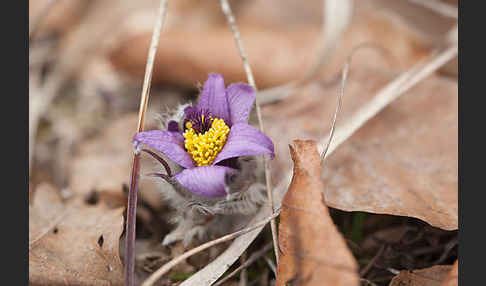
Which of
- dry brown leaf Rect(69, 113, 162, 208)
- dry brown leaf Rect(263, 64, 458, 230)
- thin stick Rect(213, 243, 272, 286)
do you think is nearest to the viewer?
thin stick Rect(213, 243, 272, 286)

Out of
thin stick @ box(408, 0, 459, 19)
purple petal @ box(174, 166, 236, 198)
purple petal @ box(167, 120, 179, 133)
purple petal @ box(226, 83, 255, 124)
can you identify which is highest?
thin stick @ box(408, 0, 459, 19)

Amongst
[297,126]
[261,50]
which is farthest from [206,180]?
[261,50]

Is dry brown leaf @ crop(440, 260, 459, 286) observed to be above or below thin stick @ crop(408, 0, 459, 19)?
below

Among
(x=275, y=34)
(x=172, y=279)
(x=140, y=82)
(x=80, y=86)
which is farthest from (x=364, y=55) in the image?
(x=80, y=86)

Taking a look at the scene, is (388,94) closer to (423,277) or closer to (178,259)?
(423,277)

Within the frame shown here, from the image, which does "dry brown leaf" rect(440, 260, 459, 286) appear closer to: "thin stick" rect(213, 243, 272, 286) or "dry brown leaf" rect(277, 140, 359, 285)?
"dry brown leaf" rect(277, 140, 359, 285)

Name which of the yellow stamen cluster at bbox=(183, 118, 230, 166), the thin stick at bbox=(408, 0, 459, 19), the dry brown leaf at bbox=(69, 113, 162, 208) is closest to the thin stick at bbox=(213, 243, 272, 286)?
the yellow stamen cluster at bbox=(183, 118, 230, 166)

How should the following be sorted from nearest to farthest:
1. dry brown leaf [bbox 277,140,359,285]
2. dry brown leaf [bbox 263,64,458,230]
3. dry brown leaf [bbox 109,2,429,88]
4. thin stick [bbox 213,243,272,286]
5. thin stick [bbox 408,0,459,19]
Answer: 1. dry brown leaf [bbox 277,140,359,285]
2. thin stick [bbox 213,243,272,286]
3. dry brown leaf [bbox 263,64,458,230]
4. thin stick [bbox 408,0,459,19]
5. dry brown leaf [bbox 109,2,429,88]

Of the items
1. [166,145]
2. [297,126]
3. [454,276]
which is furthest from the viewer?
[297,126]
